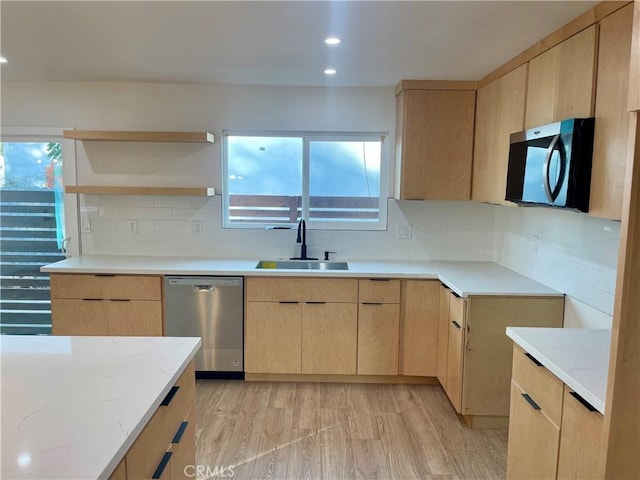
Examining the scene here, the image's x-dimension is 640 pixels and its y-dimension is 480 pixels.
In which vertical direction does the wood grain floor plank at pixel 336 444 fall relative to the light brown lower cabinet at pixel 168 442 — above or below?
below

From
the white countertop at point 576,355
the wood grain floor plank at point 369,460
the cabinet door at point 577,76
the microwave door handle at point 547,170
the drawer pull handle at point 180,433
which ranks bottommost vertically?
the wood grain floor plank at point 369,460

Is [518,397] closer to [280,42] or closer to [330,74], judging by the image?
[280,42]

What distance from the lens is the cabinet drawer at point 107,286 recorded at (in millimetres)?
3236

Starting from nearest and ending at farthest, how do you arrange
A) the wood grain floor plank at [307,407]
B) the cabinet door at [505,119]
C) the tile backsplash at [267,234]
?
the cabinet door at [505,119], the wood grain floor plank at [307,407], the tile backsplash at [267,234]

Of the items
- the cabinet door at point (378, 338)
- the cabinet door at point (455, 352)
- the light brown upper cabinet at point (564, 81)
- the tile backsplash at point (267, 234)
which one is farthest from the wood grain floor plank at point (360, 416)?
the light brown upper cabinet at point (564, 81)

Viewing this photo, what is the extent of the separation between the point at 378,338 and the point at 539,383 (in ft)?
5.43

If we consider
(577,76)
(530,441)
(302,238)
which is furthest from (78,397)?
(302,238)

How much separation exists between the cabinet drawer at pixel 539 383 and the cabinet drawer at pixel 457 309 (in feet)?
2.53

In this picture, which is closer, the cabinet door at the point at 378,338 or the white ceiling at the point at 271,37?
the white ceiling at the point at 271,37

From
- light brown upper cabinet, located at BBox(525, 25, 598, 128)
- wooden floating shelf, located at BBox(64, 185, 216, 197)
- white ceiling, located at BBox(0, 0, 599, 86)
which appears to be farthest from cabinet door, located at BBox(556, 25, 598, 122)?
wooden floating shelf, located at BBox(64, 185, 216, 197)

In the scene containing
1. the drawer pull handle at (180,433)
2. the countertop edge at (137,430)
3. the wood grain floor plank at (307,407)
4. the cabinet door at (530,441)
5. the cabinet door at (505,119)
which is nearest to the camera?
the countertop edge at (137,430)

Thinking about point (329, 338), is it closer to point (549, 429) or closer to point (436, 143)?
point (436, 143)

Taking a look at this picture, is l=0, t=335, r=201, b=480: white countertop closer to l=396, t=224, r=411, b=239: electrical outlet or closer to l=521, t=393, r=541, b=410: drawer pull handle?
l=521, t=393, r=541, b=410: drawer pull handle

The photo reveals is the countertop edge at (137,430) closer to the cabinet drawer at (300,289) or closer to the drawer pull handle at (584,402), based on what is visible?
the drawer pull handle at (584,402)
